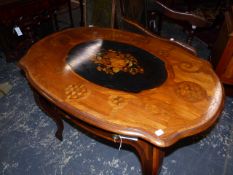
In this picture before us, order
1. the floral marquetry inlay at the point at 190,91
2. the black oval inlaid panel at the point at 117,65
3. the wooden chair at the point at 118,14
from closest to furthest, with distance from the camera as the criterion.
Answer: the floral marquetry inlay at the point at 190,91, the black oval inlaid panel at the point at 117,65, the wooden chair at the point at 118,14

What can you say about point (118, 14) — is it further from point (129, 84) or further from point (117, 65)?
point (129, 84)

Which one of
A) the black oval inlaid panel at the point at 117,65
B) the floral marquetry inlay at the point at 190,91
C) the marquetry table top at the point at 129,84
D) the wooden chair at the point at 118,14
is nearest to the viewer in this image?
the marquetry table top at the point at 129,84

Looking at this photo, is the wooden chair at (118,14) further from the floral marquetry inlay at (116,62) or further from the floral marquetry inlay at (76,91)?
the floral marquetry inlay at (76,91)

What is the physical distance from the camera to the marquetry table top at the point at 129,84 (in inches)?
40.5

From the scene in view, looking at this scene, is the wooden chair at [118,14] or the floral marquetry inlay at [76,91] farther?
the wooden chair at [118,14]

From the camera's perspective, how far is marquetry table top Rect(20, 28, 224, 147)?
1.03 metres

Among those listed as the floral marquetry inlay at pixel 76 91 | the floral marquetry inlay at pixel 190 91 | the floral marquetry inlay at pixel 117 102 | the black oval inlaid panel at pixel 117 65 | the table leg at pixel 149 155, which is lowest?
the table leg at pixel 149 155

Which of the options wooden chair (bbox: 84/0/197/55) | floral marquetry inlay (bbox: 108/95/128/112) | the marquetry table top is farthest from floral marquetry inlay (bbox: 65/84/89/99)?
wooden chair (bbox: 84/0/197/55)

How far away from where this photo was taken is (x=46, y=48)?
5.05 ft

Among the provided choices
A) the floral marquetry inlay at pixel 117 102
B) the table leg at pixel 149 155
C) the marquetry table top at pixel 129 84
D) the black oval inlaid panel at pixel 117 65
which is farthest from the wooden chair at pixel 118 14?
the table leg at pixel 149 155

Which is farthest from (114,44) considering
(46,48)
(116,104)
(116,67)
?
(116,104)

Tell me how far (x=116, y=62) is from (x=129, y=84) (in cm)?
25

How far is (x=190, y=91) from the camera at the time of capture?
3.90 ft

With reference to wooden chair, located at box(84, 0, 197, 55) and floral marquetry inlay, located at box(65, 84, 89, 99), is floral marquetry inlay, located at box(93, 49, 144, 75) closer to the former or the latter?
floral marquetry inlay, located at box(65, 84, 89, 99)
